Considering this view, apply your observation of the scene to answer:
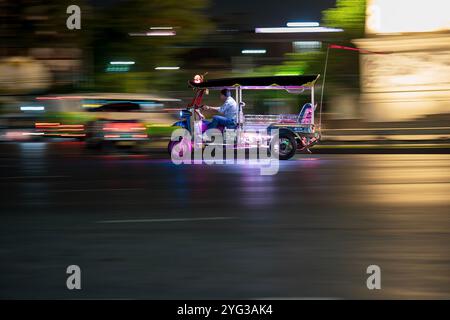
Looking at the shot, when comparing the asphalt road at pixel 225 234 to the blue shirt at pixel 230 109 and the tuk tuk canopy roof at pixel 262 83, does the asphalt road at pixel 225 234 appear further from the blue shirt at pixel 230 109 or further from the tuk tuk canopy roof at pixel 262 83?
the tuk tuk canopy roof at pixel 262 83

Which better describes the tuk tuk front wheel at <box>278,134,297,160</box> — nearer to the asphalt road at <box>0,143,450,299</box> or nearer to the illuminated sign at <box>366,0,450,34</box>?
the asphalt road at <box>0,143,450,299</box>

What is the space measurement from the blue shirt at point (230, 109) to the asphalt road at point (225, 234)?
13.0 feet

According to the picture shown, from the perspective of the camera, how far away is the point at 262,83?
70.8 ft

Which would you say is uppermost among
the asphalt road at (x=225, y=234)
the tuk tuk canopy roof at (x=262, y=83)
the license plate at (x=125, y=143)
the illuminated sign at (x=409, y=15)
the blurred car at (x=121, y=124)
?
the illuminated sign at (x=409, y=15)

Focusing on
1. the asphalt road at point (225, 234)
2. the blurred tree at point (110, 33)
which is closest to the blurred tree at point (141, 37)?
the blurred tree at point (110, 33)

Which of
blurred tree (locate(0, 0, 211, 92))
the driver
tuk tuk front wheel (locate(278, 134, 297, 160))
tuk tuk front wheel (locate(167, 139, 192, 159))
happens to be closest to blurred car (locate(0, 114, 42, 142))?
tuk tuk front wheel (locate(167, 139, 192, 159))

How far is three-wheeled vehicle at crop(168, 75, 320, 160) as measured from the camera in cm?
2116

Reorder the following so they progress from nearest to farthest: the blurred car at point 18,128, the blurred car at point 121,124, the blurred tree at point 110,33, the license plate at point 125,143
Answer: the blurred car at point 121,124
the license plate at point 125,143
the blurred car at point 18,128
the blurred tree at point 110,33

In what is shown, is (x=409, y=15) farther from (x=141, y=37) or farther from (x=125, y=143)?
(x=141, y=37)

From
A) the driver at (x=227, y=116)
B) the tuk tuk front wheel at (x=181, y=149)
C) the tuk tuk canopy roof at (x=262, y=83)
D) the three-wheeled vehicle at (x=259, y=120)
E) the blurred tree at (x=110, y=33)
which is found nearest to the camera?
the driver at (x=227, y=116)

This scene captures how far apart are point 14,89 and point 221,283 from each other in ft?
147

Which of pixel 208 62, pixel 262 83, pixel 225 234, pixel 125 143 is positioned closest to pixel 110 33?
pixel 208 62

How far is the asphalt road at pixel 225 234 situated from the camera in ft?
22.9

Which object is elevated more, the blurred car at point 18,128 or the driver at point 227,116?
the driver at point 227,116
